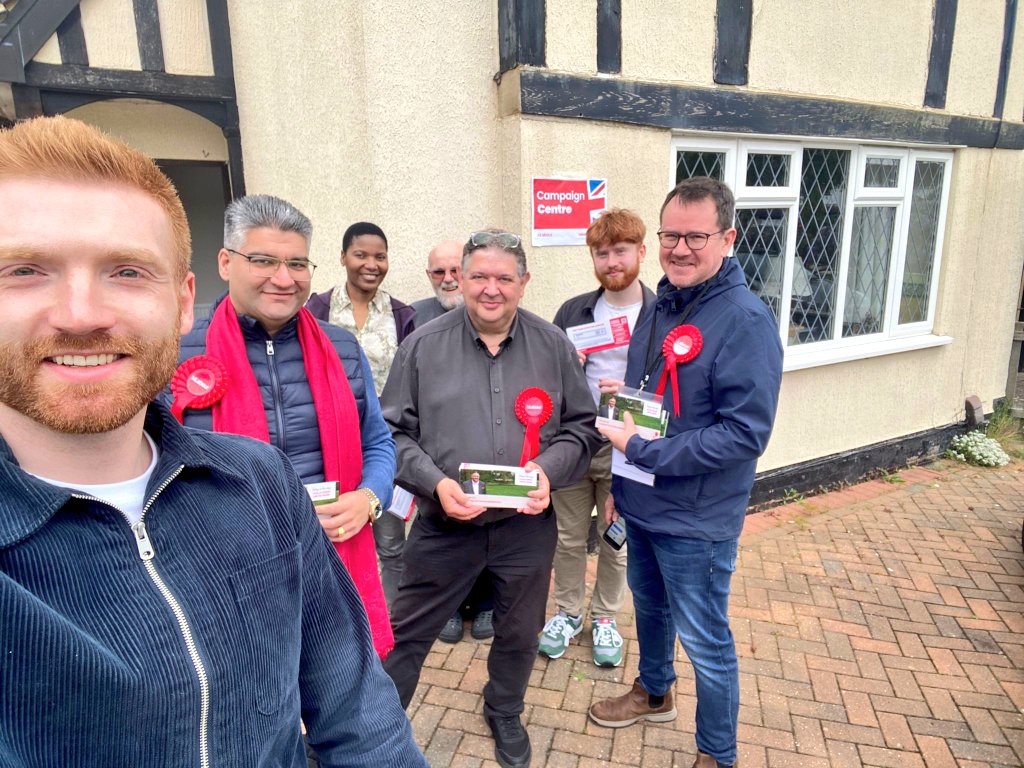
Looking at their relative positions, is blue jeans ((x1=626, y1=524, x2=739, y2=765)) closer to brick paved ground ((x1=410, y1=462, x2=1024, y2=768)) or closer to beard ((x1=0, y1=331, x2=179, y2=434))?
brick paved ground ((x1=410, y1=462, x2=1024, y2=768))

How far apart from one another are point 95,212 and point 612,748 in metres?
2.74

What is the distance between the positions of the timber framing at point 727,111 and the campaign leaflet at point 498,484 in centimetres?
246

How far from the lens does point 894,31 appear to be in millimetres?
4953

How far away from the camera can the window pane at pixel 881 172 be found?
5.20 meters

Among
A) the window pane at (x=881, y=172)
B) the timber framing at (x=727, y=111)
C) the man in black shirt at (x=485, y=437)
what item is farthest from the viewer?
the window pane at (x=881, y=172)

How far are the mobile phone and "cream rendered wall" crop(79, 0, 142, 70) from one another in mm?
4293

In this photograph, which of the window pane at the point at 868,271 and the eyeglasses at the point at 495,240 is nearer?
the eyeglasses at the point at 495,240

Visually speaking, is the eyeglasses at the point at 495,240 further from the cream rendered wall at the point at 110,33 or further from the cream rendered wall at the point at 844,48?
the cream rendered wall at the point at 110,33

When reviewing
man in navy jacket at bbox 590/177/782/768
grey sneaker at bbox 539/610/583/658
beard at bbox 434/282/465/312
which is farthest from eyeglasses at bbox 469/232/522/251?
grey sneaker at bbox 539/610/583/658

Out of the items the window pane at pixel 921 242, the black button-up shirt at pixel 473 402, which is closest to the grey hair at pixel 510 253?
the black button-up shirt at pixel 473 402

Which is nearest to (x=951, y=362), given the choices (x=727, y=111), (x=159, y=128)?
(x=727, y=111)

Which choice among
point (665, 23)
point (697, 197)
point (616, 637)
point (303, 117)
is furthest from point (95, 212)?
point (665, 23)

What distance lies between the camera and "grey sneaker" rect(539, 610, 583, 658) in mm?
3183

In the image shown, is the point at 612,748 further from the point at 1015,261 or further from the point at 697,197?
the point at 1015,261
